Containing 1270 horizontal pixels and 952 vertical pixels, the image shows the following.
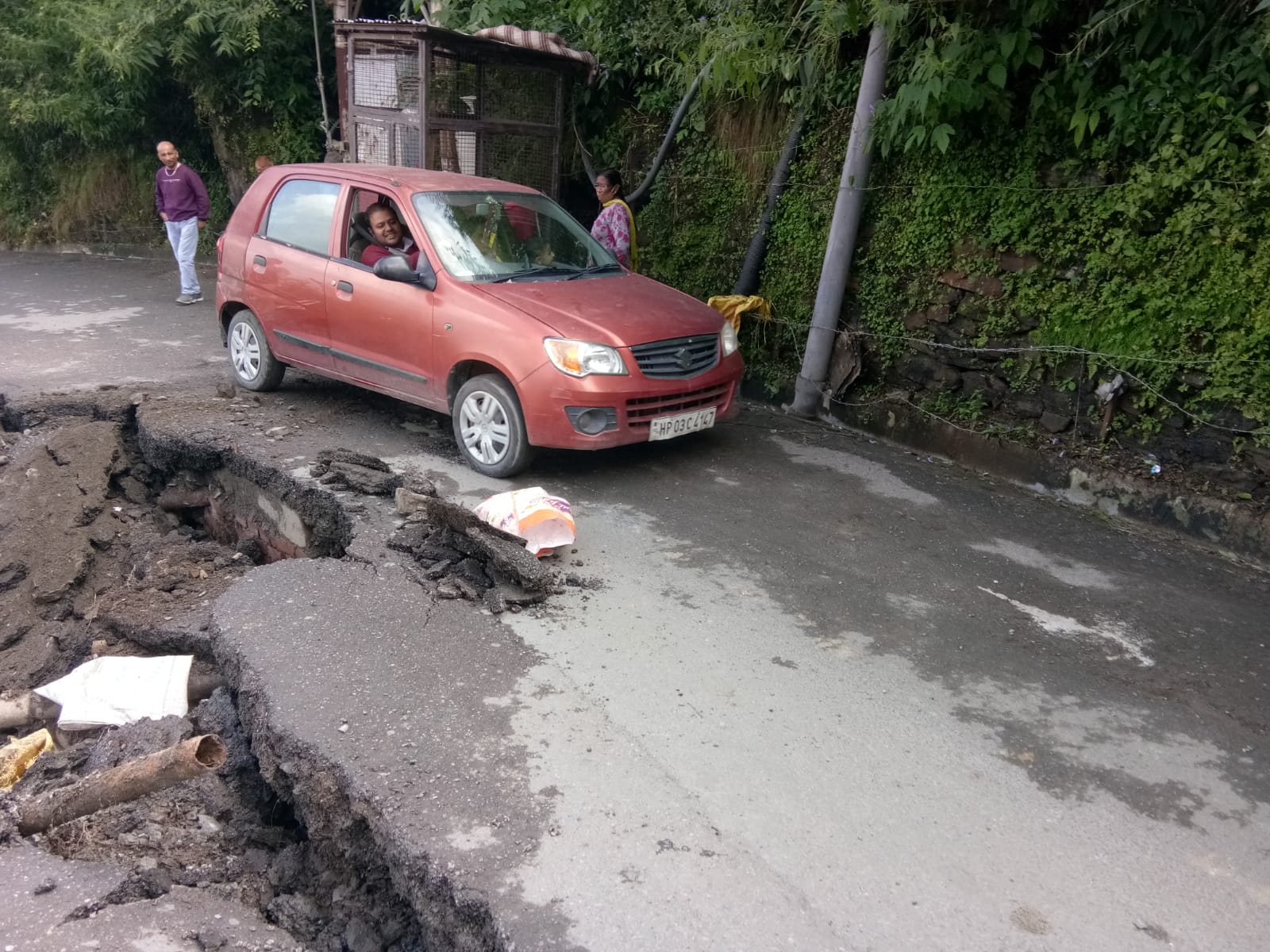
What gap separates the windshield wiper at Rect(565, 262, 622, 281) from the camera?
22.4ft

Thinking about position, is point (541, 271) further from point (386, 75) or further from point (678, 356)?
point (386, 75)

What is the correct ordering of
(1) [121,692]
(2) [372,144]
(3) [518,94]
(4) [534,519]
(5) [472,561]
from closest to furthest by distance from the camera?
(1) [121,692] → (5) [472,561] → (4) [534,519] → (3) [518,94] → (2) [372,144]

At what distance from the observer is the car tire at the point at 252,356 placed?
7664mm

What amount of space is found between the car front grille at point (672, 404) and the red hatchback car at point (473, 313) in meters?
0.01

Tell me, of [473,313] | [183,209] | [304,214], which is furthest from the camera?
[183,209]

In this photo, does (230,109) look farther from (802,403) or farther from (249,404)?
(802,403)

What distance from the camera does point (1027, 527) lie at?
5996mm

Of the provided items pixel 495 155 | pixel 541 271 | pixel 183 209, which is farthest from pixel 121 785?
pixel 183 209

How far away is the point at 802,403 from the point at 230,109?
11.4m

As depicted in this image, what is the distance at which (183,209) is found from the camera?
1168 centimetres

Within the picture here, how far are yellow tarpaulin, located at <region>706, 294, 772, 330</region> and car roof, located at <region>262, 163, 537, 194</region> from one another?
2035 millimetres

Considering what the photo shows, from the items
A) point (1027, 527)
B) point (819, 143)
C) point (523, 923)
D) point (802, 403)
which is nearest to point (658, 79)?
point (819, 143)

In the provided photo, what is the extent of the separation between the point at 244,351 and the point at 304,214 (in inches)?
53.3

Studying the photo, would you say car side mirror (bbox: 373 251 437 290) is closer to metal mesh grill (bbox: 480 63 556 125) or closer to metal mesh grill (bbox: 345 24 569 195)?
metal mesh grill (bbox: 345 24 569 195)
